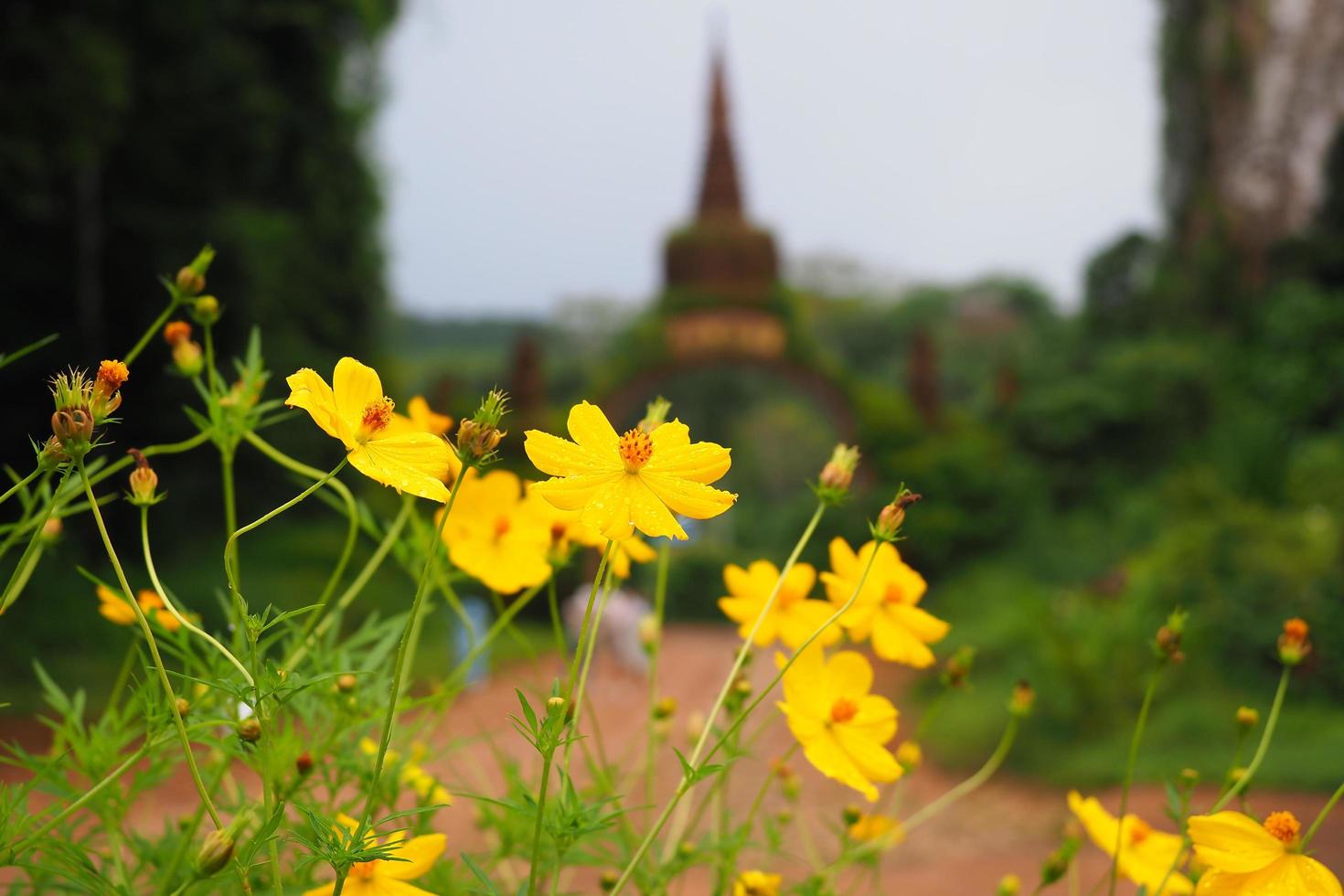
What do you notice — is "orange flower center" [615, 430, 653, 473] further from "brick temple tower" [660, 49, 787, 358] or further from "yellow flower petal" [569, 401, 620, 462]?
"brick temple tower" [660, 49, 787, 358]

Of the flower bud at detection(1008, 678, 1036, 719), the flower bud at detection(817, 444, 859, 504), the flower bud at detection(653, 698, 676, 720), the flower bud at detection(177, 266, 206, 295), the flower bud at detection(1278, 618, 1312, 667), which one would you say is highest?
the flower bud at detection(177, 266, 206, 295)

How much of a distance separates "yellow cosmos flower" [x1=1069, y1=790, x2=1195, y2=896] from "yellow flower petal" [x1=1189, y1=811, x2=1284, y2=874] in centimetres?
16

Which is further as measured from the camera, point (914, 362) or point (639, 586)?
point (639, 586)

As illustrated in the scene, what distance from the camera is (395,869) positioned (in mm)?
491

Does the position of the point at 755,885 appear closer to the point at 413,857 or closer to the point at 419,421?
the point at 413,857

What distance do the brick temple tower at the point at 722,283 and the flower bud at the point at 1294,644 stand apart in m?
8.43

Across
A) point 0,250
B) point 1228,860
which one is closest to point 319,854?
point 1228,860

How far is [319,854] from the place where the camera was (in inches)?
17.2

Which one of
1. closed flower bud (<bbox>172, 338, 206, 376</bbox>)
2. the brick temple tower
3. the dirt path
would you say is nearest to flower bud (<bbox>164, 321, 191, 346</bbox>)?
closed flower bud (<bbox>172, 338, 206, 376</bbox>)

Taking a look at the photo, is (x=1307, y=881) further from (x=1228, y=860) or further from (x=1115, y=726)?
(x=1115, y=726)

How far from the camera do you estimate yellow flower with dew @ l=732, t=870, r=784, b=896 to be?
1.79 ft

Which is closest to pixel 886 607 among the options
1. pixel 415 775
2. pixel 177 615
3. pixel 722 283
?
pixel 415 775

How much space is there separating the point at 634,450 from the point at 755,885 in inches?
9.0

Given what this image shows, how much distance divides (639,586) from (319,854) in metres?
10.5
